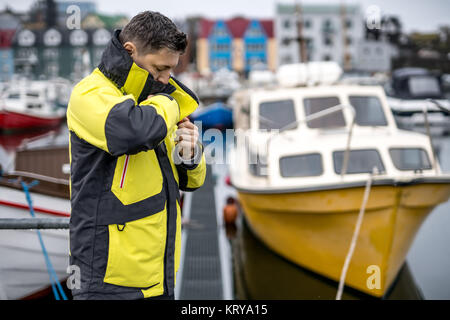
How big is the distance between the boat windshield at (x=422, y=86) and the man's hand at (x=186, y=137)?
86.8ft

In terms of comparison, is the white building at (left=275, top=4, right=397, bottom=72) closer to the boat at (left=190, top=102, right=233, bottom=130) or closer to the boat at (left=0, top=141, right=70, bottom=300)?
the boat at (left=190, top=102, right=233, bottom=130)

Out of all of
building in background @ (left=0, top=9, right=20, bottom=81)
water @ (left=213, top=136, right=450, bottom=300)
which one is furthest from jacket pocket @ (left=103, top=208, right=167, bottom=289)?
building in background @ (left=0, top=9, right=20, bottom=81)

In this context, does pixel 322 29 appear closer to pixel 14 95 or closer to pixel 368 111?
pixel 14 95

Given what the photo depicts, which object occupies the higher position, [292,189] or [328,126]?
[328,126]

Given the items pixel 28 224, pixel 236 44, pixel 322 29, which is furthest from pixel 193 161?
pixel 236 44

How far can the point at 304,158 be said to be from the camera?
650 centimetres

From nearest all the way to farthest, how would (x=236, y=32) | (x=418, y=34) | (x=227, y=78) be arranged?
(x=227, y=78), (x=418, y=34), (x=236, y=32)

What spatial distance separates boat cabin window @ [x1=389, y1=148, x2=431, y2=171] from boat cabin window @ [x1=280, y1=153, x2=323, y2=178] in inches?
42.9

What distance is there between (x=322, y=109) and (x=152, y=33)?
22.7 feet

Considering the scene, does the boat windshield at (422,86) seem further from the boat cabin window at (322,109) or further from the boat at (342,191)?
the boat at (342,191)

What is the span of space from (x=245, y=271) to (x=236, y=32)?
56.8 m

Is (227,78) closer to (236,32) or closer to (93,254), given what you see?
(236,32)

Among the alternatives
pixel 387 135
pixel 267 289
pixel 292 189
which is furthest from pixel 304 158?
pixel 267 289

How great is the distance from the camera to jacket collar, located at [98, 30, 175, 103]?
1599 mm
